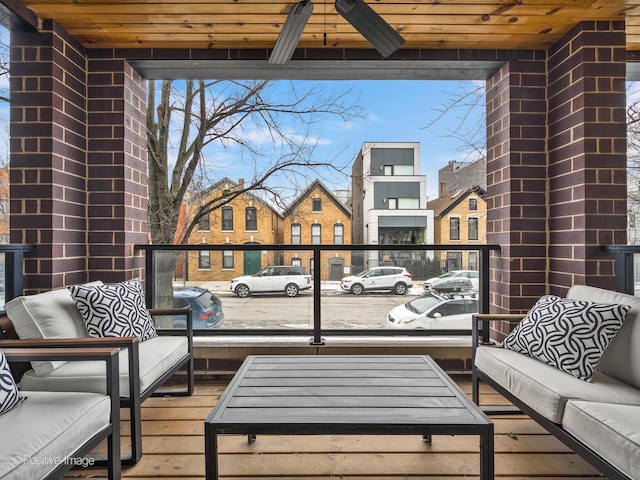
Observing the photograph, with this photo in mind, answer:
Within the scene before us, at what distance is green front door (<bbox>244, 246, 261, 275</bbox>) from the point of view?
3023 millimetres

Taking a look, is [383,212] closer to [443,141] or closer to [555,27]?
[443,141]

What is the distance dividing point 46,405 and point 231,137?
3392 mm

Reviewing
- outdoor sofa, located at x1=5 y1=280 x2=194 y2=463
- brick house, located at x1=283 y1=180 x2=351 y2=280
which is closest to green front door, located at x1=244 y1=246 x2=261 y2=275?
brick house, located at x1=283 y1=180 x2=351 y2=280

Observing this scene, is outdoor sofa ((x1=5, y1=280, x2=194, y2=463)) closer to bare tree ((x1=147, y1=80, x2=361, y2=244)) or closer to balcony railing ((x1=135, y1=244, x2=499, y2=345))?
balcony railing ((x1=135, y1=244, x2=499, y2=345))

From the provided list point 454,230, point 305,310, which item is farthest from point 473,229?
point 305,310

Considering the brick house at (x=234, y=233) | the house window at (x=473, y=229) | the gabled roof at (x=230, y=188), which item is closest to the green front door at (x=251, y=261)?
the brick house at (x=234, y=233)

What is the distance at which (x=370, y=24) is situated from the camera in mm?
1863

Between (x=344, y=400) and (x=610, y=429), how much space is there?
0.98m

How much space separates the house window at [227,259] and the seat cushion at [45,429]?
56.7 inches

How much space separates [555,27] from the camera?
2.66 m

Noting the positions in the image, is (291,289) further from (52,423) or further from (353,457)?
(52,423)

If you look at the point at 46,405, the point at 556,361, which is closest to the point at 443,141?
the point at 556,361

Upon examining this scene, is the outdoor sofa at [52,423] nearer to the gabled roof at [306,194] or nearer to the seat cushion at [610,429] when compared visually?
the seat cushion at [610,429]

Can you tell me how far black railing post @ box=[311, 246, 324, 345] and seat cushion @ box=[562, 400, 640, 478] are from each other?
5.93 feet
